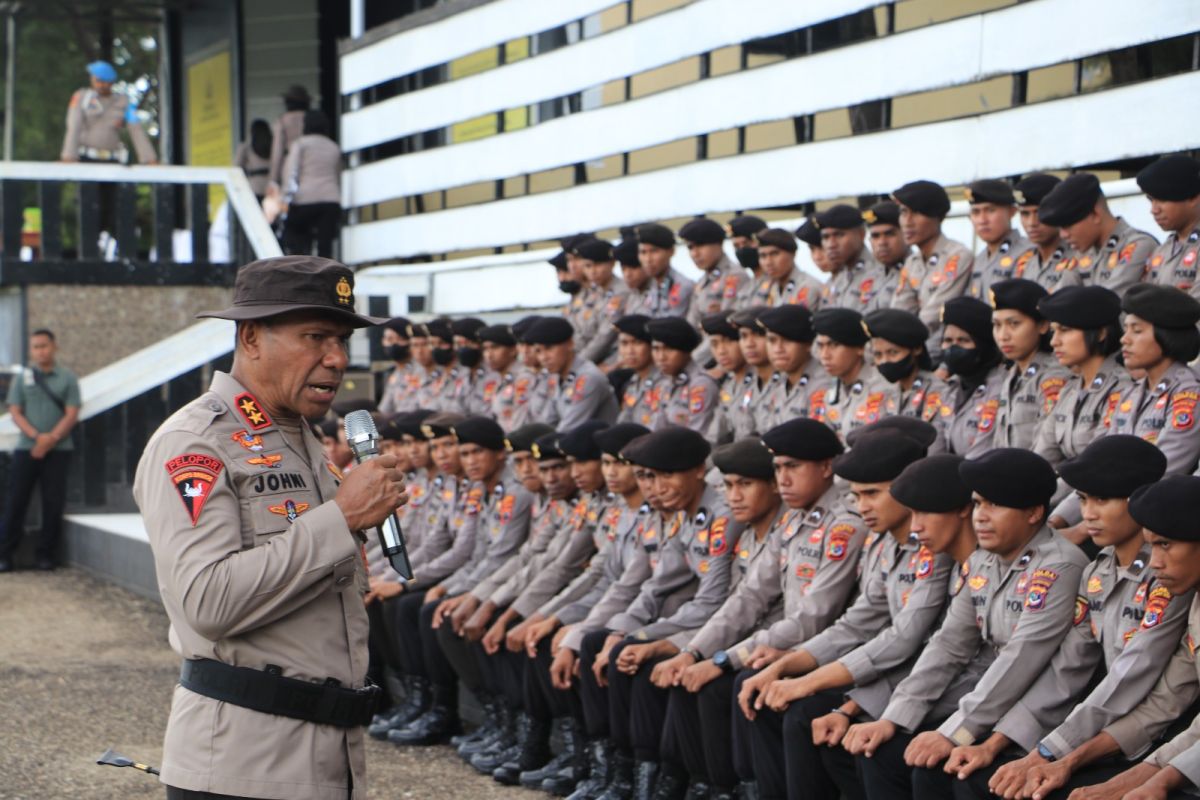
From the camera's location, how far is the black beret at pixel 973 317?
6281 mm

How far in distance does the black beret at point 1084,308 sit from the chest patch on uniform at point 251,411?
3501 mm

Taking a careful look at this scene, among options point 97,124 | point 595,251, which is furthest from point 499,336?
point 97,124

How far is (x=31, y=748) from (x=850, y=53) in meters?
6.15

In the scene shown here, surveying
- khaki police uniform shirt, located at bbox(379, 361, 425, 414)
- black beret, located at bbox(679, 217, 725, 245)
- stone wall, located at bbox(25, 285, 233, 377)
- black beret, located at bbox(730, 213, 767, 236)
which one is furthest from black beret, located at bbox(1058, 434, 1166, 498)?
stone wall, located at bbox(25, 285, 233, 377)

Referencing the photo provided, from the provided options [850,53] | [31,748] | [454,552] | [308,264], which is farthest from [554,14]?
[308,264]

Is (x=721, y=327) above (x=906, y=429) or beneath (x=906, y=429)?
above

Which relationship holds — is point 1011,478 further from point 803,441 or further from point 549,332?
point 549,332

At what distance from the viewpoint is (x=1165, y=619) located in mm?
4023

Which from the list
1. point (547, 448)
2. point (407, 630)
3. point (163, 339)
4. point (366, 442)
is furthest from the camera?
point (163, 339)

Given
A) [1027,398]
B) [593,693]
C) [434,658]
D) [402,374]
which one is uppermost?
→ [1027,398]

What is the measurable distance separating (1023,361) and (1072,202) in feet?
2.57

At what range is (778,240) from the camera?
328 inches

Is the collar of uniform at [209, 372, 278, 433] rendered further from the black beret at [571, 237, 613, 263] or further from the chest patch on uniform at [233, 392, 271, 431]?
the black beret at [571, 237, 613, 263]

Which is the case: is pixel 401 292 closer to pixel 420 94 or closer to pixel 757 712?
pixel 420 94
